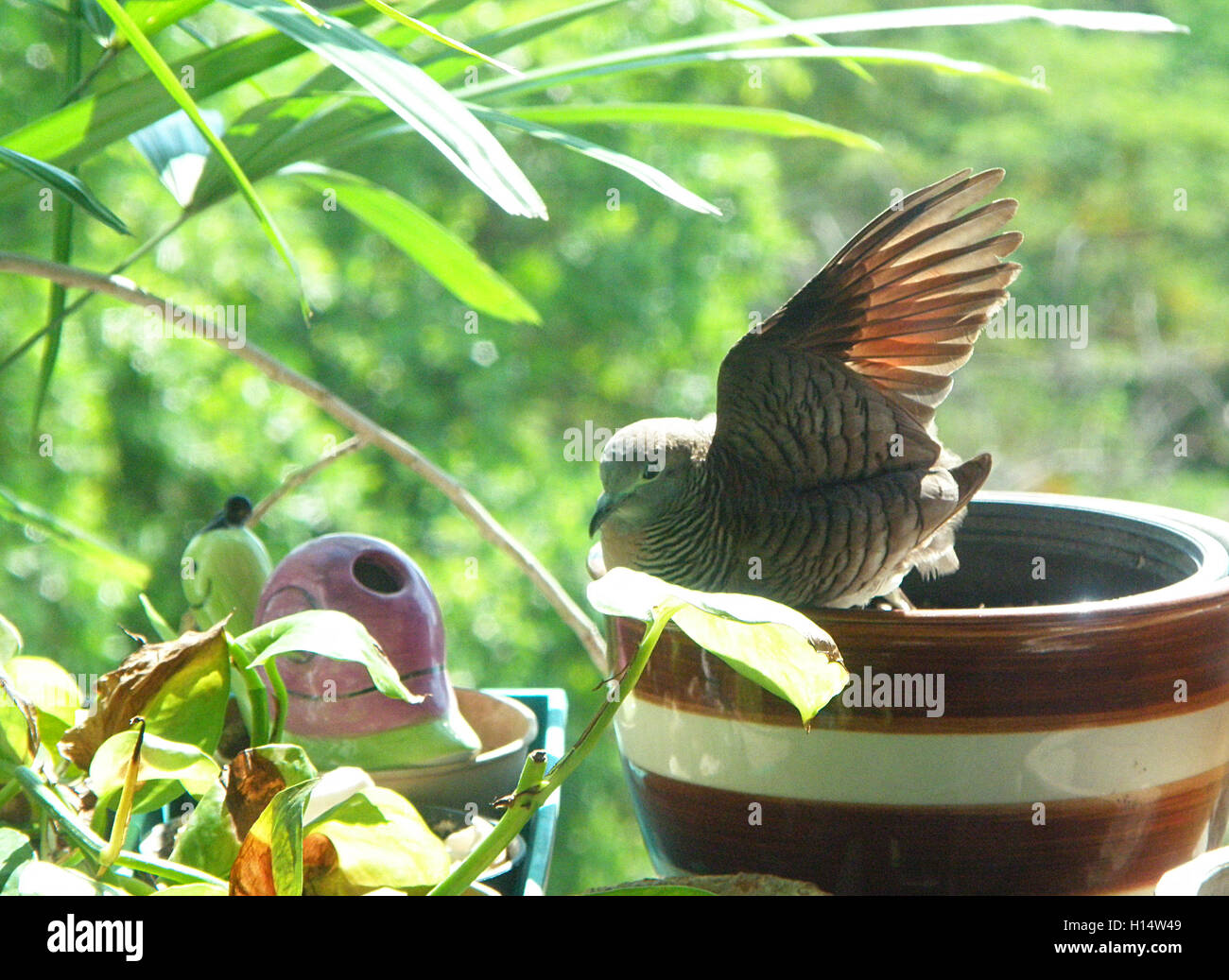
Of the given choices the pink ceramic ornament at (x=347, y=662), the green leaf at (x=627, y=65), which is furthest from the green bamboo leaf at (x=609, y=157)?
Result: the pink ceramic ornament at (x=347, y=662)

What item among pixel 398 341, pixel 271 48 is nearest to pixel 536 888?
pixel 271 48

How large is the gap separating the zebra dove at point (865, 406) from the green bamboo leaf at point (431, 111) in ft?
0.47

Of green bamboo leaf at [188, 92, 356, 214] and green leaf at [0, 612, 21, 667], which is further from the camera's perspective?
green bamboo leaf at [188, 92, 356, 214]

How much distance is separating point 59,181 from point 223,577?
14cm

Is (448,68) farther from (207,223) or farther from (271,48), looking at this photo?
(207,223)

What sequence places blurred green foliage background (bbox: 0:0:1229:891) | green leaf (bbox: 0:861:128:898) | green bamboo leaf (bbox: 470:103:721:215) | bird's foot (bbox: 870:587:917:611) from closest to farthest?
green leaf (bbox: 0:861:128:898)
green bamboo leaf (bbox: 470:103:721:215)
bird's foot (bbox: 870:587:917:611)
blurred green foliage background (bbox: 0:0:1229:891)

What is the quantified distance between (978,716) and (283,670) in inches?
8.3

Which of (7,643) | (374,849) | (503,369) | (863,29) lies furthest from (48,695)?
(503,369)

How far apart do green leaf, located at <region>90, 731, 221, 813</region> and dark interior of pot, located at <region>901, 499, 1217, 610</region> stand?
0.91 ft

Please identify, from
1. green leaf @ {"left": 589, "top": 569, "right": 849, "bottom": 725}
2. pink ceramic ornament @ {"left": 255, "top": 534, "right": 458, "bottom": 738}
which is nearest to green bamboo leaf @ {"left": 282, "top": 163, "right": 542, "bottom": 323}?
pink ceramic ornament @ {"left": 255, "top": 534, "right": 458, "bottom": 738}

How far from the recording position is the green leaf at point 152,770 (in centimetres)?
28

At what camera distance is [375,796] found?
0.96ft

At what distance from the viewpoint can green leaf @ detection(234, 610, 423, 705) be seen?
27 centimetres

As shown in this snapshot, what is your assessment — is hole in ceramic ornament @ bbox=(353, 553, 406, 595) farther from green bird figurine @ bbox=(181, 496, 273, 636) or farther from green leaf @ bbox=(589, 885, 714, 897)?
green leaf @ bbox=(589, 885, 714, 897)
